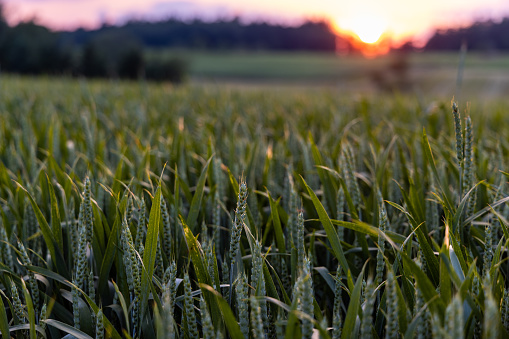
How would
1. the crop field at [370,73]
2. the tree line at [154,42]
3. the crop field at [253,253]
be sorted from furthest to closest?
1. the crop field at [370,73]
2. the tree line at [154,42]
3. the crop field at [253,253]

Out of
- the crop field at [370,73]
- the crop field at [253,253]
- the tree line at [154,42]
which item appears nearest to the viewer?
the crop field at [253,253]

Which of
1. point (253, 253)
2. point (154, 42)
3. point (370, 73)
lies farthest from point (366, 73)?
point (253, 253)

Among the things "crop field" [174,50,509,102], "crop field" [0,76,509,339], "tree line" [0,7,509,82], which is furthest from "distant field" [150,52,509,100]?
"crop field" [0,76,509,339]

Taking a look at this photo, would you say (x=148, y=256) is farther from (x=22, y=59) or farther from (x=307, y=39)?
(x=307, y=39)

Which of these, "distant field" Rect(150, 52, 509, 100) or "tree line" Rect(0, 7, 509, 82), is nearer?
"tree line" Rect(0, 7, 509, 82)

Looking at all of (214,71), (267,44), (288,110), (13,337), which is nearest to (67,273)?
(13,337)

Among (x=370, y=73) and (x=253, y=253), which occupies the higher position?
(x=370, y=73)

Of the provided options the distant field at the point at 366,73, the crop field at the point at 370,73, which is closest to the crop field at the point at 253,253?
the crop field at the point at 370,73

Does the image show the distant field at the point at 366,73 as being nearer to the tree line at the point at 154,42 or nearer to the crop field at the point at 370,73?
the crop field at the point at 370,73

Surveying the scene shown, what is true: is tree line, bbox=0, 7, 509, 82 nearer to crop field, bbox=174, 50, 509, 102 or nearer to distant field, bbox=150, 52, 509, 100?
distant field, bbox=150, 52, 509, 100

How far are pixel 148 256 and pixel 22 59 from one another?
88.7ft

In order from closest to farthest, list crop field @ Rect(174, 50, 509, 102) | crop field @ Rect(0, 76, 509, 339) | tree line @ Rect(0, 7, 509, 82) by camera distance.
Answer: crop field @ Rect(0, 76, 509, 339)
tree line @ Rect(0, 7, 509, 82)
crop field @ Rect(174, 50, 509, 102)

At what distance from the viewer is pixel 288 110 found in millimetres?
3654

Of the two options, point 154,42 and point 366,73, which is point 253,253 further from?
point 154,42
